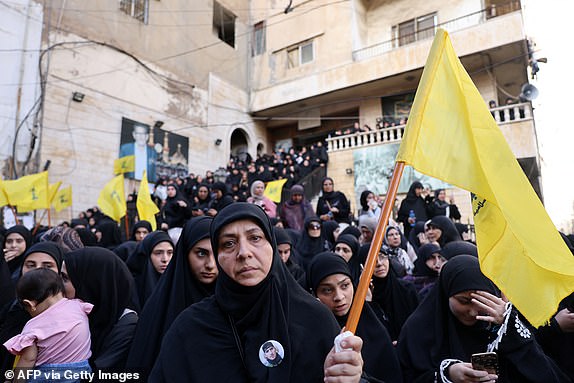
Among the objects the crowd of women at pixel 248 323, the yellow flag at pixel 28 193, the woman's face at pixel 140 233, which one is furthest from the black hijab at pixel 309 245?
the yellow flag at pixel 28 193

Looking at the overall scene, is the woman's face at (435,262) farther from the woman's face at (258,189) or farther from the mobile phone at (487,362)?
the woman's face at (258,189)

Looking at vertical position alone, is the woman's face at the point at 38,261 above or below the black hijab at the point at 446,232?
below

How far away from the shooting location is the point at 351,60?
15.7 metres

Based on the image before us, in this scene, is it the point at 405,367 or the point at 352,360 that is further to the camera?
the point at 405,367

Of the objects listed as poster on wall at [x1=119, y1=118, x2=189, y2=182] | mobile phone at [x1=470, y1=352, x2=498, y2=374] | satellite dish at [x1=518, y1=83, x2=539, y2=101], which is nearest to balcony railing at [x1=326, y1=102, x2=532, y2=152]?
satellite dish at [x1=518, y1=83, x2=539, y2=101]

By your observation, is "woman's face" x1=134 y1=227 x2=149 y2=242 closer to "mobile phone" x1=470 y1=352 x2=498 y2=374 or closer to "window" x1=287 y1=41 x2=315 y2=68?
"mobile phone" x1=470 y1=352 x2=498 y2=374

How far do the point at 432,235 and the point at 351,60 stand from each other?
12.8m

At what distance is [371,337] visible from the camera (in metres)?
1.99

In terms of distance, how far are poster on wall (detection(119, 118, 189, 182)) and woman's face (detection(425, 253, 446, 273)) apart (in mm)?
11140

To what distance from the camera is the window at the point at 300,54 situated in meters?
17.2

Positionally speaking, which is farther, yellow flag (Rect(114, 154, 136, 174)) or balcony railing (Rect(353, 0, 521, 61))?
balcony railing (Rect(353, 0, 521, 61))

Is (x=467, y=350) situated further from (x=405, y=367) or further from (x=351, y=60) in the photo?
(x=351, y=60)

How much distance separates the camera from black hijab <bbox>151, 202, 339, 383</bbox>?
132 cm

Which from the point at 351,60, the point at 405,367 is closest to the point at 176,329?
the point at 405,367
